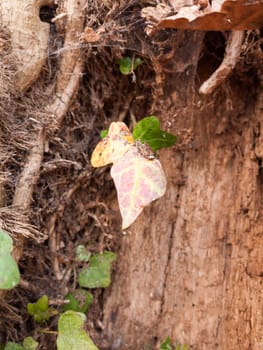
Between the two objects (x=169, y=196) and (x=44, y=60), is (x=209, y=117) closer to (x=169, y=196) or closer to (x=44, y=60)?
(x=169, y=196)

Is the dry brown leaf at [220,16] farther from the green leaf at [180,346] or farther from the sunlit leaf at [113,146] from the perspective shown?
the green leaf at [180,346]

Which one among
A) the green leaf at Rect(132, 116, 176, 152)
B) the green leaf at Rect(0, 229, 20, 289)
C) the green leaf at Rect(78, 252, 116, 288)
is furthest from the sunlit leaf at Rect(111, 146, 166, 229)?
the green leaf at Rect(78, 252, 116, 288)

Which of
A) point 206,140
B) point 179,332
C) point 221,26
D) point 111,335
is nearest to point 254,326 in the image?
point 179,332

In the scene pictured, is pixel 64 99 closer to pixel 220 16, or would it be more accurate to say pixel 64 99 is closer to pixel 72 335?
pixel 220 16

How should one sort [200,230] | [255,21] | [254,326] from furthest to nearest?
[200,230], [254,326], [255,21]

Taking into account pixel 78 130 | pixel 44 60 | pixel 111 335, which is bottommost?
pixel 111 335

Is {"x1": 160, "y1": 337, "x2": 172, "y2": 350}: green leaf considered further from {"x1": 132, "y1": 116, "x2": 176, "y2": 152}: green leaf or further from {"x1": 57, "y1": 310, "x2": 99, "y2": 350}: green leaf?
{"x1": 132, "y1": 116, "x2": 176, "y2": 152}: green leaf

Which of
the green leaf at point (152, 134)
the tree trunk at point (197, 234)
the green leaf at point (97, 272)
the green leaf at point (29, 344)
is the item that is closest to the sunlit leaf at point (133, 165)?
the green leaf at point (152, 134)
